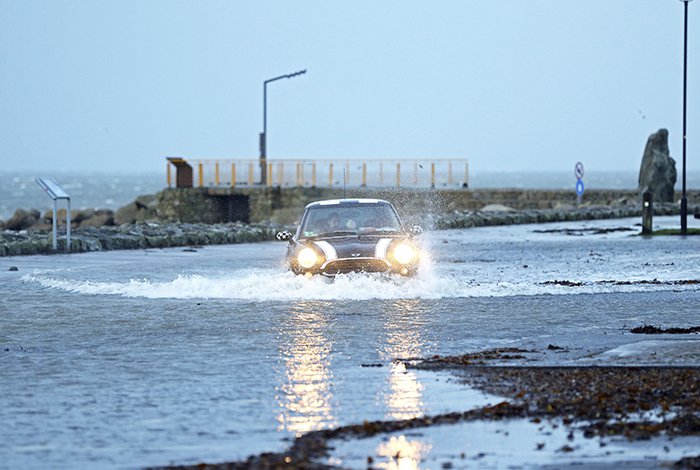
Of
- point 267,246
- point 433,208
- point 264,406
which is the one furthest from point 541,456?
point 433,208

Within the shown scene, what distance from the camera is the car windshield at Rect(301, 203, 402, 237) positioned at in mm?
20484

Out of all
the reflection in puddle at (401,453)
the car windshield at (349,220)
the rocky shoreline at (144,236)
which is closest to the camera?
the reflection in puddle at (401,453)

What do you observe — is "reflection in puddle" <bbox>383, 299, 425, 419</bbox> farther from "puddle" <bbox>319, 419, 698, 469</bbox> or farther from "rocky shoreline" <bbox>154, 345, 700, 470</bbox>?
"puddle" <bbox>319, 419, 698, 469</bbox>

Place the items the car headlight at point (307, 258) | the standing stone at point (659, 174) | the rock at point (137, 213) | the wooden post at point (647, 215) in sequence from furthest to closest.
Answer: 1. the standing stone at point (659, 174)
2. the rock at point (137, 213)
3. the wooden post at point (647, 215)
4. the car headlight at point (307, 258)

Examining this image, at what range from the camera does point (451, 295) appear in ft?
64.6

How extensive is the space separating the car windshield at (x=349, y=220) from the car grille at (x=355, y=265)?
0.97 m

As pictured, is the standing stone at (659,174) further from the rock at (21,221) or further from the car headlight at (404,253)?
the car headlight at (404,253)

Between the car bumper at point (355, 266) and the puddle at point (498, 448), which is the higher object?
the car bumper at point (355, 266)

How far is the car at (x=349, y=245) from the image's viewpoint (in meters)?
19.3

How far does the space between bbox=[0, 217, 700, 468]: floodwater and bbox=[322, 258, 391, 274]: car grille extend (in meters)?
0.17

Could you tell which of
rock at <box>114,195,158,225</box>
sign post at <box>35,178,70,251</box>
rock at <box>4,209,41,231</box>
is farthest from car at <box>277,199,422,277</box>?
rock at <box>114,195,158,225</box>

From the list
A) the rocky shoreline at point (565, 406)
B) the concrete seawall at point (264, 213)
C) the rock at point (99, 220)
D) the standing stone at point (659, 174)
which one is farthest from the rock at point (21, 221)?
the rocky shoreline at point (565, 406)

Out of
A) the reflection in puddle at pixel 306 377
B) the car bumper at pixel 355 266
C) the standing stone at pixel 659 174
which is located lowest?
the reflection in puddle at pixel 306 377

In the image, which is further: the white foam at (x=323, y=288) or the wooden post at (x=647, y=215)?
the wooden post at (x=647, y=215)
